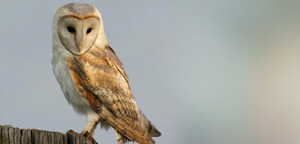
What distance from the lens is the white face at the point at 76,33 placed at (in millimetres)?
7207

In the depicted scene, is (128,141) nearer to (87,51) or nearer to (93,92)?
(93,92)

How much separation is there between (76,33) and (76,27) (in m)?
0.09

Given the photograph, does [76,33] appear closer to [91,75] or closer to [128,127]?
[91,75]

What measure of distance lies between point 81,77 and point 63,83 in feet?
1.11

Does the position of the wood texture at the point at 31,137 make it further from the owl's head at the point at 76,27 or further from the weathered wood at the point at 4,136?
the owl's head at the point at 76,27

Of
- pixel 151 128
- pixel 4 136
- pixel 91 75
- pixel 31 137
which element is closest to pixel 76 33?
pixel 91 75

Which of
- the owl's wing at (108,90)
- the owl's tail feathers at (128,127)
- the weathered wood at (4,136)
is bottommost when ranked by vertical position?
the weathered wood at (4,136)

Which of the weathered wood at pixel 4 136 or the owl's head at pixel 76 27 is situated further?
the owl's head at pixel 76 27

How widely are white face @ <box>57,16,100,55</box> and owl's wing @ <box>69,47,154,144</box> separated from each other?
0.53 ft

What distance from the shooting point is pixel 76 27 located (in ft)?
23.8

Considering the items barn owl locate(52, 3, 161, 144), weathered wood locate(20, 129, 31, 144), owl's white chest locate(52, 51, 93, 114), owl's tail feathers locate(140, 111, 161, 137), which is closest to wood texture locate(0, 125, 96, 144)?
weathered wood locate(20, 129, 31, 144)

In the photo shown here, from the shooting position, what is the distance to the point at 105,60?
301 inches

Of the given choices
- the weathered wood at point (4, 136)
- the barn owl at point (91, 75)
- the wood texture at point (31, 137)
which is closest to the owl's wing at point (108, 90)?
the barn owl at point (91, 75)

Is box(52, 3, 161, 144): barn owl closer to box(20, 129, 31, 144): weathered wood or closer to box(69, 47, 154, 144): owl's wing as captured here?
box(69, 47, 154, 144): owl's wing
